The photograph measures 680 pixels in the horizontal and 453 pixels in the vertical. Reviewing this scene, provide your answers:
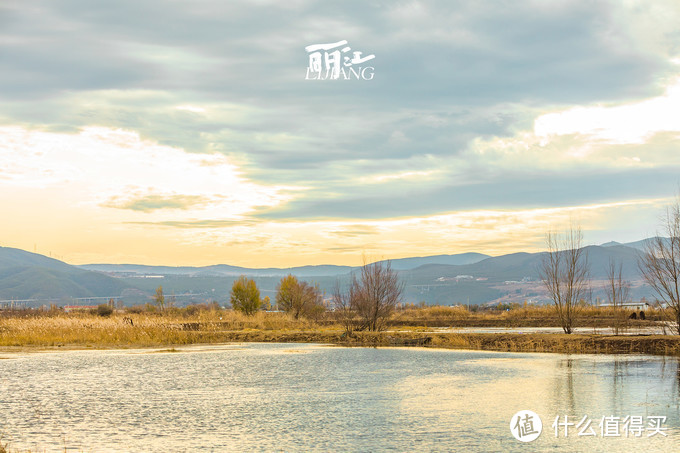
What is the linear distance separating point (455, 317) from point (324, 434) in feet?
175

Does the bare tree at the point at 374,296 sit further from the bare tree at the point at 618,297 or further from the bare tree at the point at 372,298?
the bare tree at the point at 618,297

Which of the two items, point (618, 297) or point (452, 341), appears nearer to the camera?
point (452, 341)

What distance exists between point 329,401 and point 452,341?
770 inches

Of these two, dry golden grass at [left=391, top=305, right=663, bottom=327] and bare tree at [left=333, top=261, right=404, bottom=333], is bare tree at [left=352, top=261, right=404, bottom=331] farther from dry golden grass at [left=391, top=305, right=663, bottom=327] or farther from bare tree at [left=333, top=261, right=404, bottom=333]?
dry golden grass at [left=391, top=305, right=663, bottom=327]

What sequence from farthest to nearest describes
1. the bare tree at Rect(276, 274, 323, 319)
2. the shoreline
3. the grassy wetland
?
the bare tree at Rect(276, 274, 323, 319) < the grassy wetland < the shoreline

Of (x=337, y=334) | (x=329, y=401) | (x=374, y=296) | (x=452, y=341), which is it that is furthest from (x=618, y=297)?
(x=329, y=401)

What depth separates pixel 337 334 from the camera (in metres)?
44.1

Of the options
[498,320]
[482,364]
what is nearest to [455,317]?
[498,320]

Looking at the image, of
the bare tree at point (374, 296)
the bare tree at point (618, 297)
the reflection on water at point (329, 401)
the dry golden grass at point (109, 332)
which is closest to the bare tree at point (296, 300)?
the dry golden grass at point (109, 332)

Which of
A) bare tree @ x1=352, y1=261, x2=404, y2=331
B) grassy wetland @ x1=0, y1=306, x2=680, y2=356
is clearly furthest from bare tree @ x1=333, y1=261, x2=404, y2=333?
grassy wetland @ x1=0, y1=306, x2=680, y2=356

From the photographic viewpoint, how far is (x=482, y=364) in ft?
90.1

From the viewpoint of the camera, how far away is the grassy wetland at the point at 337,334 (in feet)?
107

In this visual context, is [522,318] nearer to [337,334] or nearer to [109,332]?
[337,334]

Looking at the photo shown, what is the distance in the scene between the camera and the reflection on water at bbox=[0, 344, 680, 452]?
14.1m
